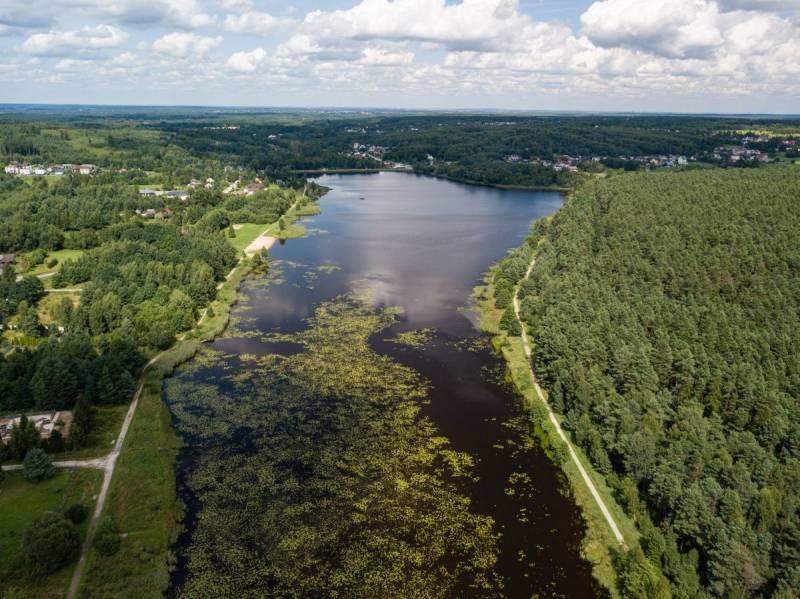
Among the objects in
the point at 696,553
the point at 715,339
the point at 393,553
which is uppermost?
the point at 715,339

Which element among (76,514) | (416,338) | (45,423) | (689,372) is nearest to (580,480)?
(689,372)

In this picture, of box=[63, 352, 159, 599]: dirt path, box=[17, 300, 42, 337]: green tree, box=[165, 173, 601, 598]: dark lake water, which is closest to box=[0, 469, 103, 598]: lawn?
box=[63, 352, 159, 599]: dirt path

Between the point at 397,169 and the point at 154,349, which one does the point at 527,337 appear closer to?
the point at 154,349

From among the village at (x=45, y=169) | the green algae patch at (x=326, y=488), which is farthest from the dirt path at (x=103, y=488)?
the village at (x=45, y=169)

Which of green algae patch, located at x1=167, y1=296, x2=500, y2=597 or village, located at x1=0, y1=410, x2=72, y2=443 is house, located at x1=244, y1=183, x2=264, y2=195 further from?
village, located at x1=0, y1=410, x2=72, y2=443

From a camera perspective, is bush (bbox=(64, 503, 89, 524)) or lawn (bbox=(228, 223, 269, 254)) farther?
lawn (bbox=(228, 223, 269, 254))

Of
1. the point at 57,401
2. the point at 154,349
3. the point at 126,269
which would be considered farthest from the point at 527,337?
the point at 126,269
